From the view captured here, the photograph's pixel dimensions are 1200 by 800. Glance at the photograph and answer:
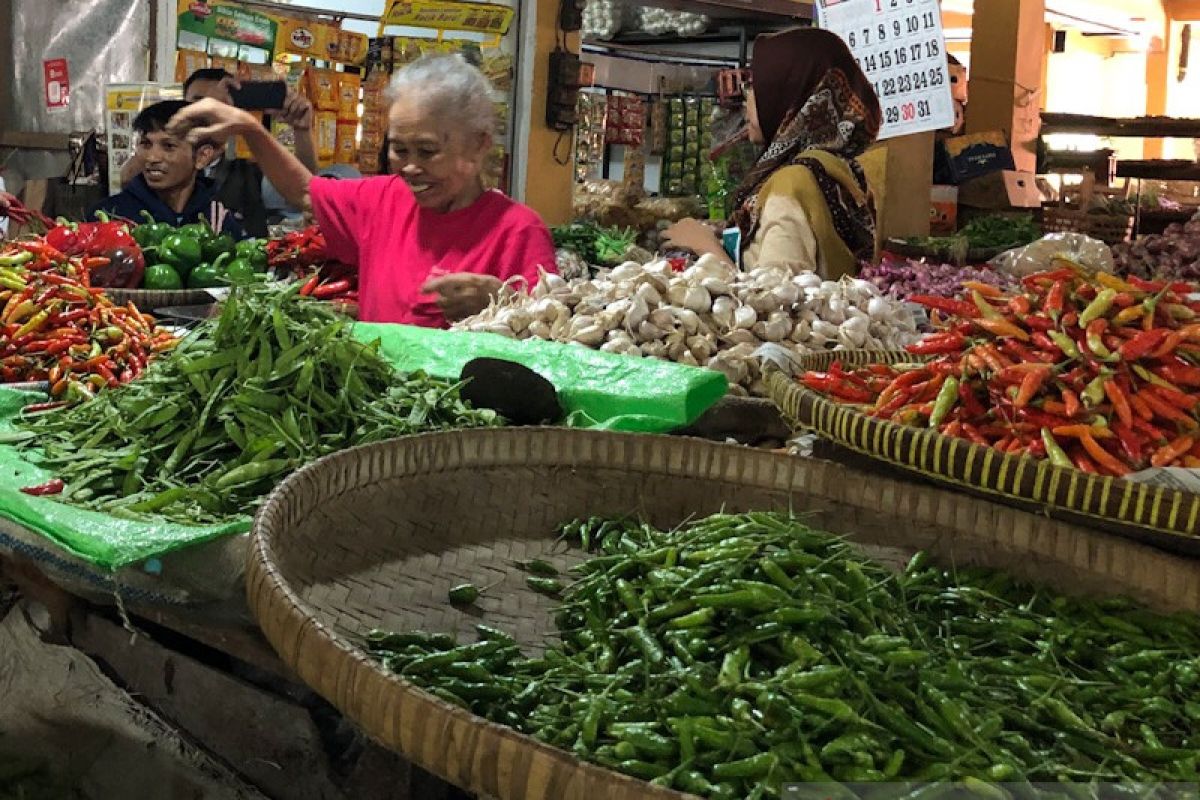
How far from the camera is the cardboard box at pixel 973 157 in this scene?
878cm

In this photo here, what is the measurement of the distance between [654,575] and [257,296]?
143cm

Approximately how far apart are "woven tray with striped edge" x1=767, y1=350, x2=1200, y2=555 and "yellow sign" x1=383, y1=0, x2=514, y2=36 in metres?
6.14

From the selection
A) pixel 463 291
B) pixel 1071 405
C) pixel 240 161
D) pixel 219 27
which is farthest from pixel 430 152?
pixel 219 27

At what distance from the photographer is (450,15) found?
7.94m

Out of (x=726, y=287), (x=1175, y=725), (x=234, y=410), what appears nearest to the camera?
(x=1175, y=725)

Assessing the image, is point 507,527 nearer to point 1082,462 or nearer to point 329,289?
point 1082,462

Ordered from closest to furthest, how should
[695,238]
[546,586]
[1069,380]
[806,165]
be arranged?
[546,586] → [1069,380] → [806,165] → [695,238]

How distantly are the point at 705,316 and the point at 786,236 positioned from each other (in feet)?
3.51

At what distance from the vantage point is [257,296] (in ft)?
9.37

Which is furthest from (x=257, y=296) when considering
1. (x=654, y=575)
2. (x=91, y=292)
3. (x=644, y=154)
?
(x=644, y=154)

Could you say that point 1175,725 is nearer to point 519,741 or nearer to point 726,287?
point 519,741

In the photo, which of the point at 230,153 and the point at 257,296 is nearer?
the point at 257,296

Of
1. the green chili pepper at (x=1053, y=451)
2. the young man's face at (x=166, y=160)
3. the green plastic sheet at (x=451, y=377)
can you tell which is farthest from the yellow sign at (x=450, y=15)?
the green chili pepper at (x=1053, y=451)

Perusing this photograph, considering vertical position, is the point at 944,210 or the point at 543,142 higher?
the point at 543,142
